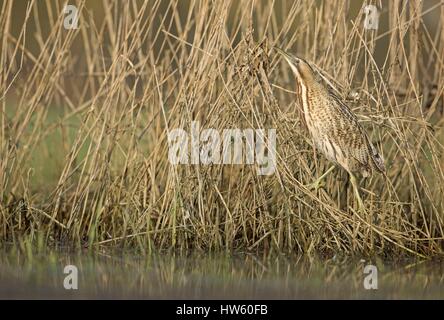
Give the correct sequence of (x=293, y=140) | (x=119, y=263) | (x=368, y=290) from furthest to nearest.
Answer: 1. (x=293, y=140)
2. (x=119, y=263)
3. (x=368, y=290)

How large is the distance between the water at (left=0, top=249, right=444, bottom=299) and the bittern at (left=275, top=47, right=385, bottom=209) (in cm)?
49

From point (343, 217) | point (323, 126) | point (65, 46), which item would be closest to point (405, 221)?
point (343, 217)

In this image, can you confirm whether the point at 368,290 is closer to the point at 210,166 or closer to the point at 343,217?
the point at 343,217

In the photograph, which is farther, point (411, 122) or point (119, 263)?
point (411, 122)

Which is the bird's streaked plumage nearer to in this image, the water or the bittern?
the bittern

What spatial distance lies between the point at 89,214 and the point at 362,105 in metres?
1.50

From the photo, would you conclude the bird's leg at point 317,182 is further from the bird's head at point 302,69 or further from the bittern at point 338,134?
the bird's head at point 302,69

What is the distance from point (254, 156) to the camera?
5.03 meters

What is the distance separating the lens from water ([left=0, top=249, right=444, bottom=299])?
4.14 meters

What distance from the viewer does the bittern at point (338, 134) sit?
5.00 metres

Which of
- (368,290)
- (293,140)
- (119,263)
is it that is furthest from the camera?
(293,140)
